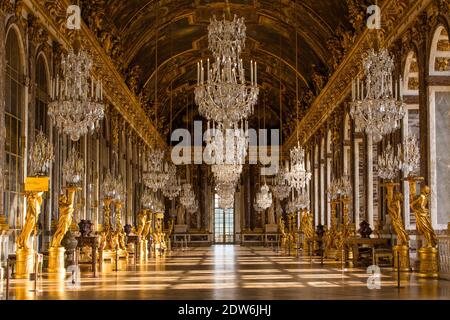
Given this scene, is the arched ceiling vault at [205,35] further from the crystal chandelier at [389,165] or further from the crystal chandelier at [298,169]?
the crystal chandelier at [389,165]

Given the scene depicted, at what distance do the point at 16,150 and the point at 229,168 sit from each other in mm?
6307

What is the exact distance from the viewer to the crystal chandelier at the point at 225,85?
14.8 m

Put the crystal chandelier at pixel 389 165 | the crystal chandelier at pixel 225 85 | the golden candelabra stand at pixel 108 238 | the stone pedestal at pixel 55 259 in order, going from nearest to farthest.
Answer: the crystal chandelier at pixel 225 85, the stone pedestal at pixel 55 259, the crystal chandelier at pixel 389 165, the golden candelabra stand at pixel 108 238

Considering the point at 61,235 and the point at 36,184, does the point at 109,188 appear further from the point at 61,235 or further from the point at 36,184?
the point at 36,184

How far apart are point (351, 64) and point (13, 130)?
13.4 m

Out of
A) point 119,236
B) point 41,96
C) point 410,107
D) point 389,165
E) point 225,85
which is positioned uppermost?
point 41,96

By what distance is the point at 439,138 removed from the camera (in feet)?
58.4

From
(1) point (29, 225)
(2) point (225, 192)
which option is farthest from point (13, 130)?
(2) point (225, 192)

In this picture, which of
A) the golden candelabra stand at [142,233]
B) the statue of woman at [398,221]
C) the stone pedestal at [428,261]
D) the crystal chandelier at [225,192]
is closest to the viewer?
the stone pedestal at [428,261]

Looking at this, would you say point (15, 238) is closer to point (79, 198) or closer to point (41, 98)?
point (41, 98)

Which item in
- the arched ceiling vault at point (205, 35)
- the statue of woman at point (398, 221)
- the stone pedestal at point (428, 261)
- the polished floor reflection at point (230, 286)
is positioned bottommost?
the polished floor reflection at point (230, 286)

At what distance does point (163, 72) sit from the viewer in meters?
40.7

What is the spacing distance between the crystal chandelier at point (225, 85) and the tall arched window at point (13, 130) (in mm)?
4238

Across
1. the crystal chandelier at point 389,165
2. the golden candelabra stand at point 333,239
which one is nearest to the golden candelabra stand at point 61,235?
the crystal chandelier at point 389,165
